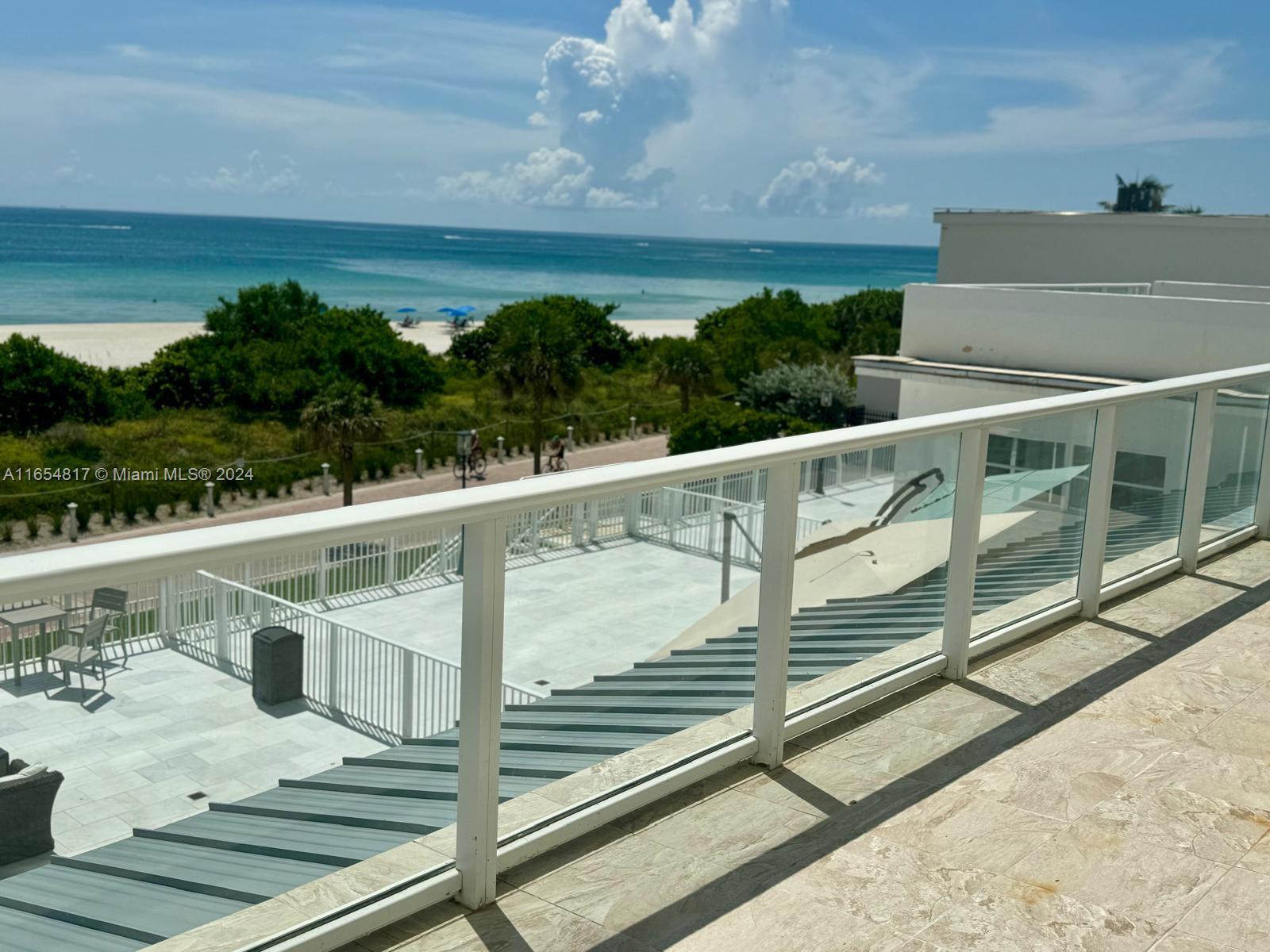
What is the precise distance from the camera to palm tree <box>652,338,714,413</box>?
47375mm

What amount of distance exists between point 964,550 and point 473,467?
33.0m

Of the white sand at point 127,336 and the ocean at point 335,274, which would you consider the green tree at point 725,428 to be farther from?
the ocean at point 335,274

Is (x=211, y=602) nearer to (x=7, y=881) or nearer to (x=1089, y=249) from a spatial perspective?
(x=7, y=881)

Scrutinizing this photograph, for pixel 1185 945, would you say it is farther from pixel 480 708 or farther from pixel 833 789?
pixel 480 708

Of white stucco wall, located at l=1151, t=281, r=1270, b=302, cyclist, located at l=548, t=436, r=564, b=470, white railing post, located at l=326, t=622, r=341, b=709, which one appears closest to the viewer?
white railing post, located at l=326, t=622, r=341, b=709

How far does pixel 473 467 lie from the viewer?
36.5 meters

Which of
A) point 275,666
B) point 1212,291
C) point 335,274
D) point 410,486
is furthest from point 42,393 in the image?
point 335,274

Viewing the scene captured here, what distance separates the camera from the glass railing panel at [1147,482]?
487 cm

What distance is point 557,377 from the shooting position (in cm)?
4044

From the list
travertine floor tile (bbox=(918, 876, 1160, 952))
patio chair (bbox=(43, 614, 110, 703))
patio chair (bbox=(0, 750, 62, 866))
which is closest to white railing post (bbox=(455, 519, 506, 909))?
patio chair (bbox=(43, 614, 110, 703))

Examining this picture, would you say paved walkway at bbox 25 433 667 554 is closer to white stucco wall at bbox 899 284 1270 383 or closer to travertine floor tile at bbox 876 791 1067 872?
white stucco wall at bbox 899 284 1270 383

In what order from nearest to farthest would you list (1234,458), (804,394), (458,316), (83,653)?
(83,653), (1234,458), (804,394), (458,316)

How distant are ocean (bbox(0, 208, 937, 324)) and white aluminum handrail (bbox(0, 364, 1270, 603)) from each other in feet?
308

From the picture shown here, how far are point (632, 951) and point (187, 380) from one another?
47.5 m
